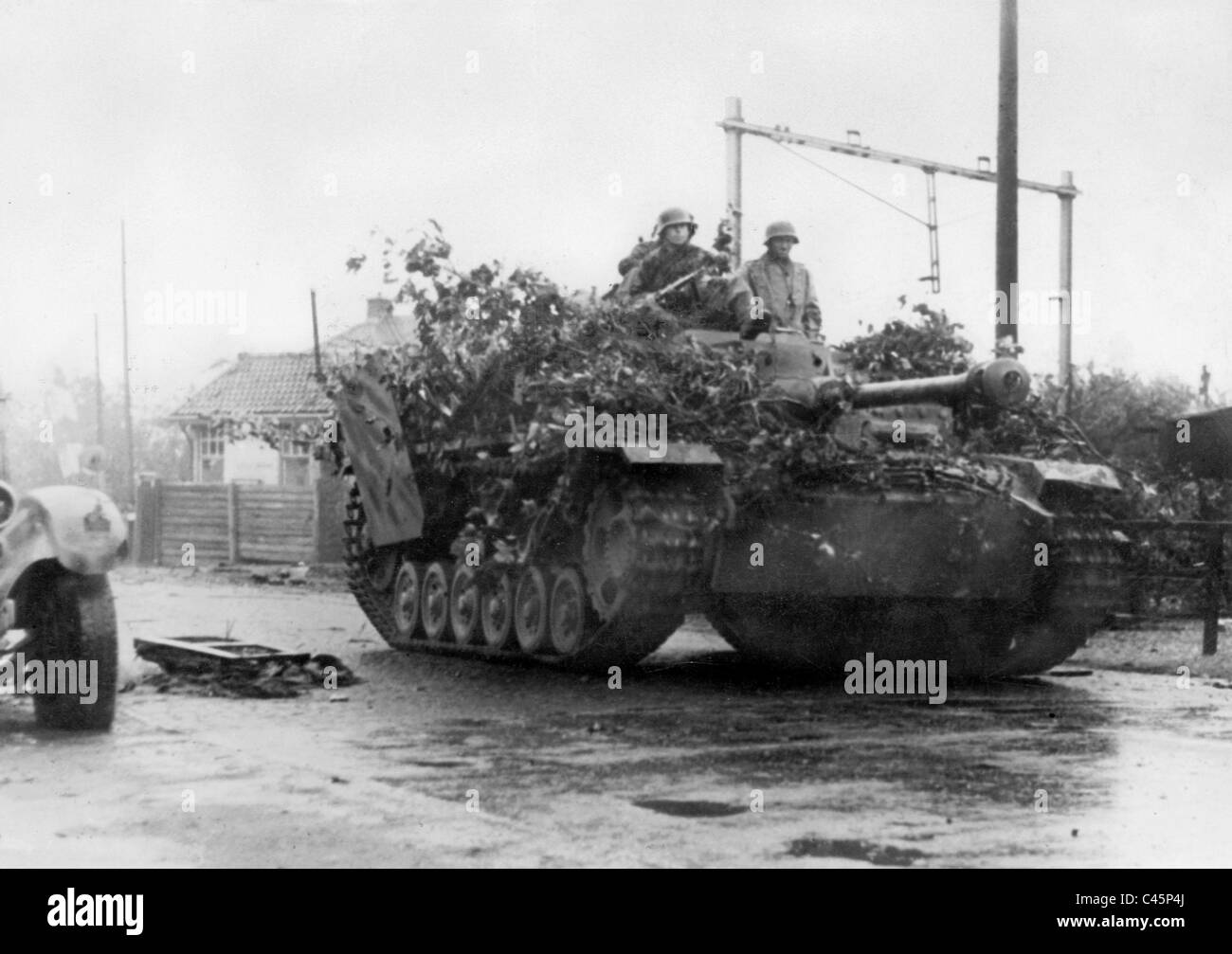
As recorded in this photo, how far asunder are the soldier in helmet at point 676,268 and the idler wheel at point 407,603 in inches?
116

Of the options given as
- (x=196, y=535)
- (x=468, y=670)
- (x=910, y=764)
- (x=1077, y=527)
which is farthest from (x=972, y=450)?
(x=196, y=535)

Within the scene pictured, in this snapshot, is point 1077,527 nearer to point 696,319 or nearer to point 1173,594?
point 696,319

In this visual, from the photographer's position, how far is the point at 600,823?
21.3 ft

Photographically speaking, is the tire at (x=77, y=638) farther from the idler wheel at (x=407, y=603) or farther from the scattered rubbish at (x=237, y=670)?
the idler wheel at (x=407, y=603)

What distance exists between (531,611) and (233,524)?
685 inches

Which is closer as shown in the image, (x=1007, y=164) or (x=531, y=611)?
(x=531, y=611)

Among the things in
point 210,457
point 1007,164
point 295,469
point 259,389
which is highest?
point 1007,164

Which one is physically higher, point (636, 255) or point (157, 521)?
point (636, 255)

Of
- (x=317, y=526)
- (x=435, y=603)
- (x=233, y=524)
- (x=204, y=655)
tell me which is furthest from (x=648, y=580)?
(x=233, y=524)

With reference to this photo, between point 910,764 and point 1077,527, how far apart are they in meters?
4.45

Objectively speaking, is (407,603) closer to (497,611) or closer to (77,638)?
(497,611)

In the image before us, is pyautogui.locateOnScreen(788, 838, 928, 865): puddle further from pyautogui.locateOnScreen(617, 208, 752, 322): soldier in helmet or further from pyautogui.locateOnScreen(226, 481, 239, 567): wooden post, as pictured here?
pyautogui.locateOnScreen(226, 481, 239, 567): wooden post

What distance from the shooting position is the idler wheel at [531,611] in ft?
41.0

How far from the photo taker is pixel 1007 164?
1698cm
